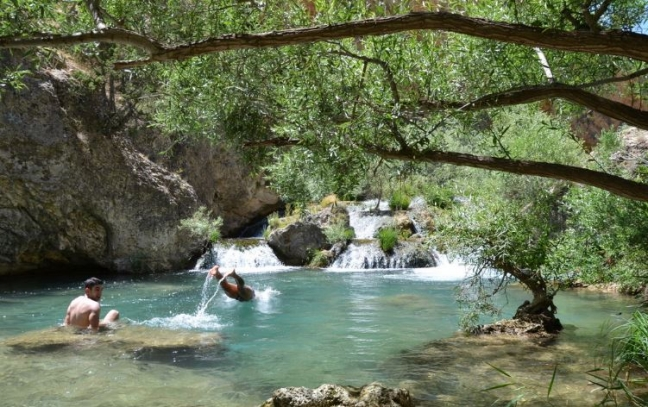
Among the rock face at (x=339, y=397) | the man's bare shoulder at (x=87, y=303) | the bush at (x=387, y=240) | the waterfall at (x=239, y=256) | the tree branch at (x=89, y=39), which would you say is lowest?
the rock face at (x=339, y=397)

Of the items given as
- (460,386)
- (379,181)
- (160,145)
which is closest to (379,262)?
(379,181)

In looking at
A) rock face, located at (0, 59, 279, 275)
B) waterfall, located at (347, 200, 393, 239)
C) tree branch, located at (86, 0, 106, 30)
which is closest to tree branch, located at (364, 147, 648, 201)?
tree branch, located at (86, 0, 106, 30)

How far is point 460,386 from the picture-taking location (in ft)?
25.3

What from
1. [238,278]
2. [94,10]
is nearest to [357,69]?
[94,10]

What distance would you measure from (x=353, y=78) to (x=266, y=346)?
18.0 ft

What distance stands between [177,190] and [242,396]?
15.6m

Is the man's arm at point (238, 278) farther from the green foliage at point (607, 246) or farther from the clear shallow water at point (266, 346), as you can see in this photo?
the green foliage at point (607, 246)

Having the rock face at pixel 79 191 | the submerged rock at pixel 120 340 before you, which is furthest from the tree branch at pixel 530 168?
the rock face at pixel 79 191

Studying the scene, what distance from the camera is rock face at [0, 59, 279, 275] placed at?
18.2 m

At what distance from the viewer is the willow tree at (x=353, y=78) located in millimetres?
5609

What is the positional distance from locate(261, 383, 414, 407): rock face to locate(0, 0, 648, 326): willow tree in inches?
82.5

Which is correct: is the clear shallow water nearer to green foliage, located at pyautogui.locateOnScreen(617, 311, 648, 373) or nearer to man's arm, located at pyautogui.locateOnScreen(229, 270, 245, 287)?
man's arm, located at pyautogui.locateOnScreen(229, 270, 245, 287)

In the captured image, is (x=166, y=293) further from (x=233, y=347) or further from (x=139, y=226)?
(x=233, y=347)

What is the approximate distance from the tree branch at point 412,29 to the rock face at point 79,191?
14.5 meters
